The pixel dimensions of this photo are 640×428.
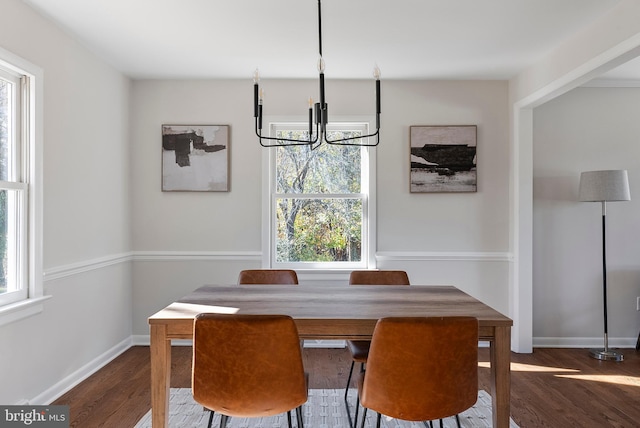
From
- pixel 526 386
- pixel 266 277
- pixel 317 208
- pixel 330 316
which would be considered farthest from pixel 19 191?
pixel 526 386

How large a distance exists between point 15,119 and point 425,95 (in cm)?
323

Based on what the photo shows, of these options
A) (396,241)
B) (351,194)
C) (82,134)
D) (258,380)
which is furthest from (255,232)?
(258,380)

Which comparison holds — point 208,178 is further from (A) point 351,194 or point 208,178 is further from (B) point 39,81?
(B) point 39,81

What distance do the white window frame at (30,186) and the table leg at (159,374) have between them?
1.15 meters

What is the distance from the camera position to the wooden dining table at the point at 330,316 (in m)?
2.03

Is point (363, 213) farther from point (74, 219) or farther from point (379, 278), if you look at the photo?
point (74, 219)

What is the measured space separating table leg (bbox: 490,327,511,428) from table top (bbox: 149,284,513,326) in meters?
0.07

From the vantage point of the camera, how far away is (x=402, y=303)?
2.37m

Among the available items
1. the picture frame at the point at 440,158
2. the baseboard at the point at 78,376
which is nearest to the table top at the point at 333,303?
the baseboard at the point at 78,376

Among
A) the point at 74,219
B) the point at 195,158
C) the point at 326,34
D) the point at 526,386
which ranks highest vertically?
the point at 326,34

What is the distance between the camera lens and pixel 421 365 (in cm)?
175

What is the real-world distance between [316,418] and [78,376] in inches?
70.5

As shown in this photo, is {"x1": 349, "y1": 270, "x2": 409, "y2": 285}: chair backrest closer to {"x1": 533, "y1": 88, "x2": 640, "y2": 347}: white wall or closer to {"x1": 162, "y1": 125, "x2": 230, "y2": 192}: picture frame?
{"x1": 162, "y1": 125, "x2": 230, "y2": 192}: picture frame

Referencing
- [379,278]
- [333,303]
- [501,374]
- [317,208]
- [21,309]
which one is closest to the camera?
[501,374]
